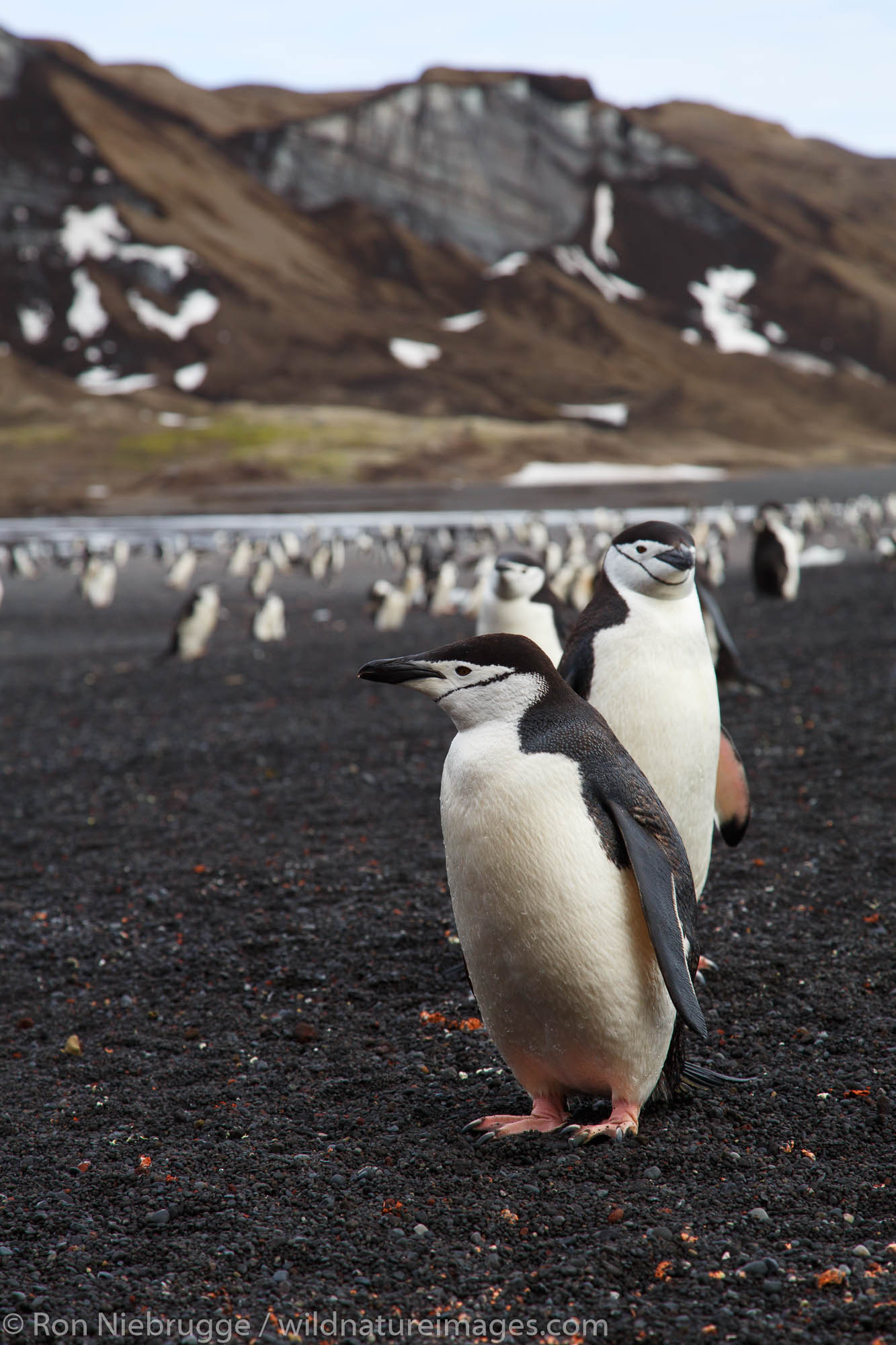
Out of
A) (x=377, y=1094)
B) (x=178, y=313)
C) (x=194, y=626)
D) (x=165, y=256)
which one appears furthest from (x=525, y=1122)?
(x=165, y=256)

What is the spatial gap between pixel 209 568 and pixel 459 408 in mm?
44802

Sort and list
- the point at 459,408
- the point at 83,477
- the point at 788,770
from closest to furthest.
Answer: the point at 788,770, the point at 83,477, the point at 459,408

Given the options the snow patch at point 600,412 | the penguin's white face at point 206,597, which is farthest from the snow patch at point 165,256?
the penguin's white face at point 206,597

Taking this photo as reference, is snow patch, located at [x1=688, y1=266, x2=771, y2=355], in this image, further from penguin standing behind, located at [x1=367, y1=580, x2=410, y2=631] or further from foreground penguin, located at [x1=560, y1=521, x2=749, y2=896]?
foreground penguin, located at [x1=560, y1=521, x2=749, y2=896]

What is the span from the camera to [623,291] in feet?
329

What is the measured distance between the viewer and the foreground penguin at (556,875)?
9.01 ft

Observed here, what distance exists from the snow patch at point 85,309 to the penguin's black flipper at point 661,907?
7908 cm

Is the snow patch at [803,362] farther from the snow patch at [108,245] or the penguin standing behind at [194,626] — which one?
the penguin standing behind at [194,626]

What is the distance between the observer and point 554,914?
2766 millimetres

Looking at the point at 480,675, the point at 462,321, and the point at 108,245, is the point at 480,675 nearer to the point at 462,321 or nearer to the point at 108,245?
the point at 108,245

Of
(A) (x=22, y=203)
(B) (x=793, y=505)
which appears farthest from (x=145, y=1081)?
(A) (x=22, y=203)

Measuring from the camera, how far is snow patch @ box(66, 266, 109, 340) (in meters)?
76.2

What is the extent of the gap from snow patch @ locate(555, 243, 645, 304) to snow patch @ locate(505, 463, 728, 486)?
172 ft

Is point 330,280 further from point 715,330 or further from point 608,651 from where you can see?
point 608,651
